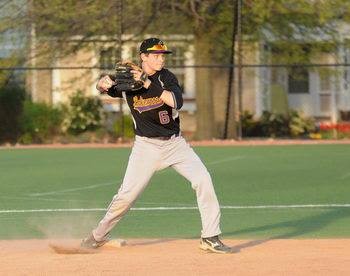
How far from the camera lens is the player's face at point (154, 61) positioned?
9.88 meters

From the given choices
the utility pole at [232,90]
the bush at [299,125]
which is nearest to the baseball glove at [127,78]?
the utility pole at [232,90]

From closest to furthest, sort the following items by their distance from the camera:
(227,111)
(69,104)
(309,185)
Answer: (309,185) < (227,111) < (69,104)

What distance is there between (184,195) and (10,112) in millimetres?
12583

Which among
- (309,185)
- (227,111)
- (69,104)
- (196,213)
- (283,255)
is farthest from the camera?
(69,104)

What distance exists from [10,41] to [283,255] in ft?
61.3

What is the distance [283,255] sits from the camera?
9.94m

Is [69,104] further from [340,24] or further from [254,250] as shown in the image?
[254,250]

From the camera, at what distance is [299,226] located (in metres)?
12.4

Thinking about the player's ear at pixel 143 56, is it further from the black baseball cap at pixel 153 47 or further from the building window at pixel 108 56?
the building window at pixel 108 56

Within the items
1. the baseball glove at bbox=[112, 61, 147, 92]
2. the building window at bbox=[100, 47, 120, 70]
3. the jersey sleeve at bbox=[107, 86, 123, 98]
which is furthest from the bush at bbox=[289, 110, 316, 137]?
the baseball glove at bbox=[112, 61, 147, 92]

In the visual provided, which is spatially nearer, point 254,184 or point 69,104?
point 254,184

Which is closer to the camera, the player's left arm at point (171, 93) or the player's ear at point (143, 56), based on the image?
the player's left arm at point (171, 93)

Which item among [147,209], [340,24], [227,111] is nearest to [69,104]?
[227,111]

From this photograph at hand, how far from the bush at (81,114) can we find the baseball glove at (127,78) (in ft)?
64.0
